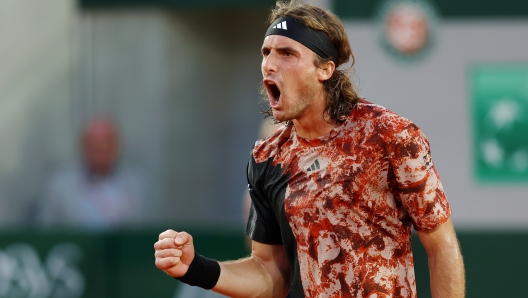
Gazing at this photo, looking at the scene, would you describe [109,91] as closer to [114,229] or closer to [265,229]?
[114,229]

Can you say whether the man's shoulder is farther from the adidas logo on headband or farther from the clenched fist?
the clenched fist

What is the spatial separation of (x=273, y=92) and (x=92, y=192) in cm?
474

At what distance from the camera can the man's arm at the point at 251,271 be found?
137 inches

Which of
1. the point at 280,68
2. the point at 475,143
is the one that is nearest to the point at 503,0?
the point at 475,143

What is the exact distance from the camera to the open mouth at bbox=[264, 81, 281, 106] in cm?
345

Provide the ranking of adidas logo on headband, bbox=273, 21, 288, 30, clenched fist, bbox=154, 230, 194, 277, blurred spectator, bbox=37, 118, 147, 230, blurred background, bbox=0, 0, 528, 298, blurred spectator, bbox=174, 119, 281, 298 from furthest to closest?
blurred spectator, bbox=37, 118, 147, 230
blurred background, bbox=0, 0, 528, 298
blurred spectator, bbox=174, 119, 281, 298
adidas logo on headband, bbox=273, 21, 288, 30
clenched fist, bbox=154, 230, 194, 277

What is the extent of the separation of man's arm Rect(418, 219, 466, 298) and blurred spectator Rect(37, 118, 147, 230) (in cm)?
475

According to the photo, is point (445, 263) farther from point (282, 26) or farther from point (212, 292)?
point (212, 292)

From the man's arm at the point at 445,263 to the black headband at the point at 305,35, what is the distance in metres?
0.84

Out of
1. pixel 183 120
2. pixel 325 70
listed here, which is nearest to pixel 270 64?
pixel 325 70

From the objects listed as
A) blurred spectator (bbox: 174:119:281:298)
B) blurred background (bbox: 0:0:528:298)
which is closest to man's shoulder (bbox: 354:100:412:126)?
blurred spectator (bbox: 174:119:281:298)

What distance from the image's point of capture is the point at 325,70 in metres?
3.52

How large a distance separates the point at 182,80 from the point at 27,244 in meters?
2.77

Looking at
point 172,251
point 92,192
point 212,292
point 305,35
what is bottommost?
point 212,292
